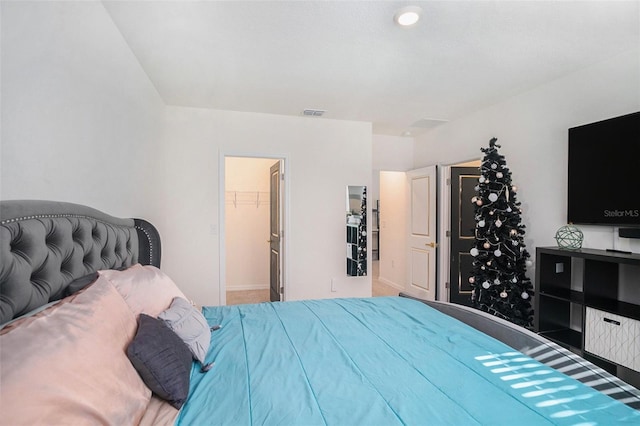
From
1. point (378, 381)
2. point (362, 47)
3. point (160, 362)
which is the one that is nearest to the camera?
point (160, 362)

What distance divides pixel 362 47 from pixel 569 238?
2397 millimetres

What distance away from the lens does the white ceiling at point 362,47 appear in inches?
77.8

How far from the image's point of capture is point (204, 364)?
140 centimetres

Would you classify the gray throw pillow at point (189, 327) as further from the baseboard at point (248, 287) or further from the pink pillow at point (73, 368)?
the baseboard at point (248, 287)

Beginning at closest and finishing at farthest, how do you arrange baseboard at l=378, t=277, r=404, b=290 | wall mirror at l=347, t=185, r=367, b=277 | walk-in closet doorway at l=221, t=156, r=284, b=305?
1. wall mirror at l=347, t=185, r=367, b=277
2. walk-in closet doorway at l=221, t=156, r=284, b=305
3. baseboard at l=378, t=277, r=404, b=290

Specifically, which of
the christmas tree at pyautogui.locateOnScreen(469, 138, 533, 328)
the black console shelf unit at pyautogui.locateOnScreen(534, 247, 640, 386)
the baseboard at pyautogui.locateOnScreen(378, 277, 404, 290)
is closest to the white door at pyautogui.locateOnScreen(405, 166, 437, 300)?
the baseboard at pyautogui.locateOnScreen(378, 277, 404, 290)

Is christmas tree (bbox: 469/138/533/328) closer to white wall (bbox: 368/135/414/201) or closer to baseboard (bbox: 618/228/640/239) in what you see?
baseboard (bbox: 618/228/640/239)

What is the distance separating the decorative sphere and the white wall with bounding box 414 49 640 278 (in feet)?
0.61

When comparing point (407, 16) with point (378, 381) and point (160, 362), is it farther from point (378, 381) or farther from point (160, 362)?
point (160, 362)

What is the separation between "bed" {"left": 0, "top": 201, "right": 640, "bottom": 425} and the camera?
2.62 feet

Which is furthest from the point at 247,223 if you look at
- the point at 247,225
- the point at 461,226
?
the point at 461,226

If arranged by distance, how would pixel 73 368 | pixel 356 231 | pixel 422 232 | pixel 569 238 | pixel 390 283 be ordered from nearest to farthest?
pixel 73 368
pixel 569 238
pixel 356 231
pixel 422 232
pixel 390 283

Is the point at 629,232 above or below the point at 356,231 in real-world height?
above

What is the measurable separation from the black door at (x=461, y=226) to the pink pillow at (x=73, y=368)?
4.17 meters
